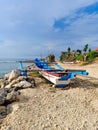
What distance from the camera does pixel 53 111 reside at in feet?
20.3

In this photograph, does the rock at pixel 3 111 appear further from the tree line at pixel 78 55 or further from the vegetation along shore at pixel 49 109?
the tree line at pixel 78 55

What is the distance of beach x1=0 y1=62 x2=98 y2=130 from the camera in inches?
207

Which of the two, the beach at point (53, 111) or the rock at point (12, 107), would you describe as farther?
the rock at point (12, 107)

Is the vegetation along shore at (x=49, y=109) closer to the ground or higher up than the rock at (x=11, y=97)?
closer to the ground

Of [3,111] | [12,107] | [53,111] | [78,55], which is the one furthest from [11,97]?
[78,55]

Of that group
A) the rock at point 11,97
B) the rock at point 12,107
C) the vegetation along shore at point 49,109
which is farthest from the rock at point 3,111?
the rock at point 11,97

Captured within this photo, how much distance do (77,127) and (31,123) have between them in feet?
4.16

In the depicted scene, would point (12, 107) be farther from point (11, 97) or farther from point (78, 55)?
point (78, 55)

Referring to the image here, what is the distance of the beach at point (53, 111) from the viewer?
5.25 meters

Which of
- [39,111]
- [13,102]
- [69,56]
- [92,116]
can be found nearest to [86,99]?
[92,116]

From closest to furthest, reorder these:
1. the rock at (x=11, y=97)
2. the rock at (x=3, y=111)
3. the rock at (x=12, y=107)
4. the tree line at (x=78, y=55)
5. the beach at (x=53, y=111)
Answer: the beach at (x=53, y=111), the rock at (x=3, y=111), the rock at (x=12, y=107), the rock at (x=11, y=97), the tree line at (x=78, y=55)

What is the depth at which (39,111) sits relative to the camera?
6172 mm

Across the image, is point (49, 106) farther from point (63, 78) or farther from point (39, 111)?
point (63, 78)

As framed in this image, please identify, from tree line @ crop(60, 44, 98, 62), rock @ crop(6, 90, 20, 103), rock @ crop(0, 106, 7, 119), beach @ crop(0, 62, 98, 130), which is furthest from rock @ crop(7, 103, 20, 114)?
tree line @ crop(60, 44, 98, 62)
